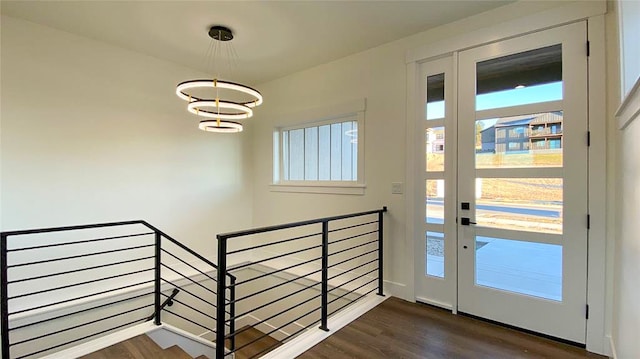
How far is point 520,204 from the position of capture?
2.52m

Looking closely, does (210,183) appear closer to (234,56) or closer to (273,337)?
(234,56)

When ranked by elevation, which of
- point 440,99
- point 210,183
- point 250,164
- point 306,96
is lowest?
point 210,183

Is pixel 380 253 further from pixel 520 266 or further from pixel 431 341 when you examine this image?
pixel 520 266

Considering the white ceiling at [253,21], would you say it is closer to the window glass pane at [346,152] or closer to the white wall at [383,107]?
the white wall at [383,107]

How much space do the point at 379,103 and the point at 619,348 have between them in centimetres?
268

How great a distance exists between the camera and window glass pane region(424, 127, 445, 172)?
294 cm

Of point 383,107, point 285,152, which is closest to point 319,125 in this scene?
point 285,152

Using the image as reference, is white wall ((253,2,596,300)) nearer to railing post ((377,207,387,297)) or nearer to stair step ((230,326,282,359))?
railing post ((377,207,387,297))

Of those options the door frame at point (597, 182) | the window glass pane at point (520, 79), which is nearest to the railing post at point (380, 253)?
the window glass pane at point (520, 79)

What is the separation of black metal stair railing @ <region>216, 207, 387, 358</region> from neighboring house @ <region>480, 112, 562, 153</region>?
3.98ft

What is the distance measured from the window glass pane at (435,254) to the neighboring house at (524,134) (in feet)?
3.04

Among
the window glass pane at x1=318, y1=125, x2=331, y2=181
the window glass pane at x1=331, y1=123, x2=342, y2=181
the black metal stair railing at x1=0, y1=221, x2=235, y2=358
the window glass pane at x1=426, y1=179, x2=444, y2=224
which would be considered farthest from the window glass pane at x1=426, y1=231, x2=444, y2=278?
the black metal stair railing at x1=0, y1=221, x2=235, y2=358

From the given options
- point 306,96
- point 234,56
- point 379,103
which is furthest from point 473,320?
point 234,56

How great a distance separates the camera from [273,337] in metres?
4.28
